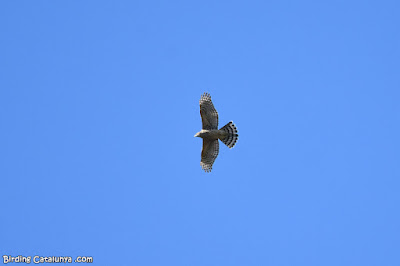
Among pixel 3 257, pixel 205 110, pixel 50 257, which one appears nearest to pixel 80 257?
pixel 50 257

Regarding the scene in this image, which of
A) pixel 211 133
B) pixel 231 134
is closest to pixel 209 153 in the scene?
pixel 211 133

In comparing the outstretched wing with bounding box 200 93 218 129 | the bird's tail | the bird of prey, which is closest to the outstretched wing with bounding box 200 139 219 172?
the bird of prey

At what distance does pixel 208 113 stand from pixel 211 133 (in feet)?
3.47

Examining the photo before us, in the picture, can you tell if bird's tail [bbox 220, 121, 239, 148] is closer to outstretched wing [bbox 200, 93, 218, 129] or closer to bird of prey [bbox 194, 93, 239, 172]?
bird of prey [bbox 194, 93, 239, 172]

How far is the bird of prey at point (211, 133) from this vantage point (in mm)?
27500

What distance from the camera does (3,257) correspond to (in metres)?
Answer: 27.3

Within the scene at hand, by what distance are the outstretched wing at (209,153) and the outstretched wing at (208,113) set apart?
0.98m

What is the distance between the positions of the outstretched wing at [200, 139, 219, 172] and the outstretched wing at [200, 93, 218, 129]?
3.20 ft

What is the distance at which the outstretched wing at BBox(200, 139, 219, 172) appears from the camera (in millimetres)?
28578

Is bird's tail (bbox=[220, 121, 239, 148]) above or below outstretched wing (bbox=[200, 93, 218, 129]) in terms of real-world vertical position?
below

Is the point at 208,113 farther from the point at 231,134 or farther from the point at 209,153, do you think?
the point at 209,153

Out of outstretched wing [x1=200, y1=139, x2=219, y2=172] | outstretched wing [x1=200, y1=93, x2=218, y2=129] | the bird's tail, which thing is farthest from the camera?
outstretched wing [x1=200, y1=139, x2=219, y2=172]

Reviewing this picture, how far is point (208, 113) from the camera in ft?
90.7

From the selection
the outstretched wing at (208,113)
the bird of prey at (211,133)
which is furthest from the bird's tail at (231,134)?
the outstretched wing at (208,113)
